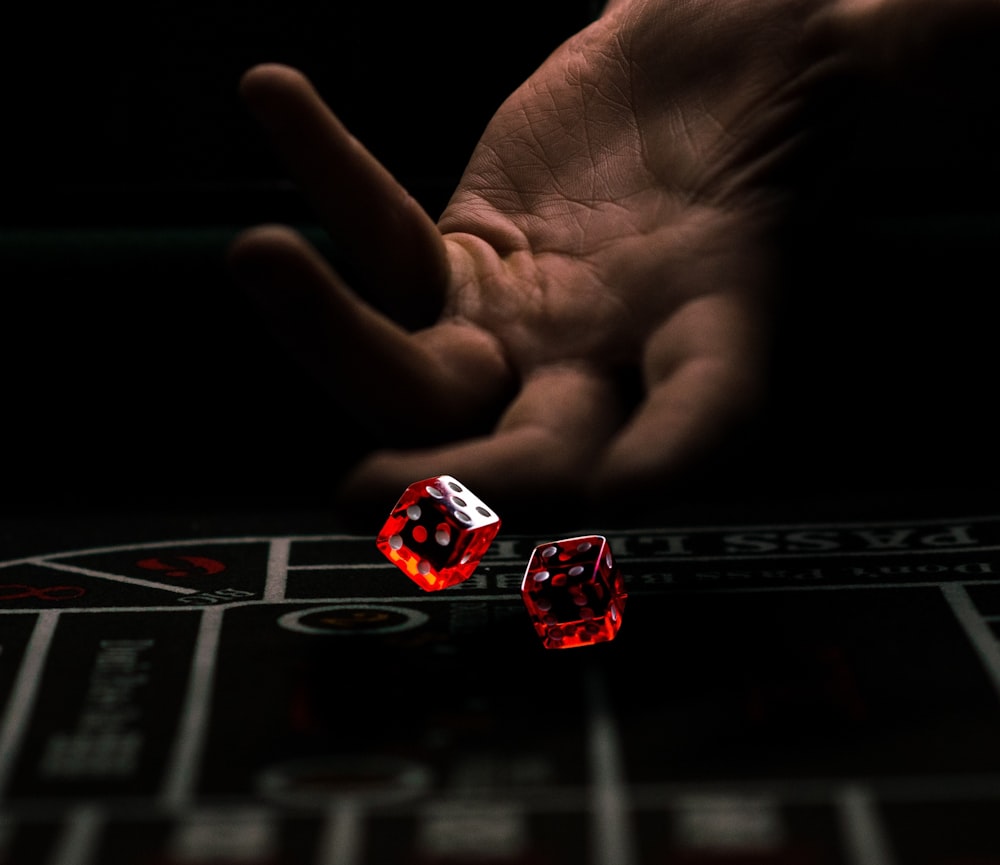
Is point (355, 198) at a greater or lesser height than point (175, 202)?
lesser

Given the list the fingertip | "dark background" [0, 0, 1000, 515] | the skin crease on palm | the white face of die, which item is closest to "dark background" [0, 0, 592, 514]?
"dark background" [0, 0, 1000, 515]

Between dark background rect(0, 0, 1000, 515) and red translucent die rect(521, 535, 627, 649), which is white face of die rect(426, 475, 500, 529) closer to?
red translucent die rect(521, 535, 627, 649)

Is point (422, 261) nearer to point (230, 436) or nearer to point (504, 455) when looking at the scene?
point (504, 455)

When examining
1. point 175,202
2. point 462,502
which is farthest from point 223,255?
point 462,502

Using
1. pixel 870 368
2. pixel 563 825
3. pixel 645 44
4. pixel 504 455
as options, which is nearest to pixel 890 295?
pixel 870 368

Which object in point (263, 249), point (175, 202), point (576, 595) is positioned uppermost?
point (175, 202)

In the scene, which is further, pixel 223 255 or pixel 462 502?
pixel 223 255

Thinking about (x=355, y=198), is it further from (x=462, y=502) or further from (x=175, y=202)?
(x=175, y=202)

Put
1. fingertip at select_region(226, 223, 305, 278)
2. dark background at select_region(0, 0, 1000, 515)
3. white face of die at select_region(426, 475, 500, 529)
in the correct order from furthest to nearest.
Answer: dark background at select_region(0, 0, 1000, 515) < white face of die at select_region(426, 475, 500, 529) < fingertip at select_region(226, 223, 305, 278)
